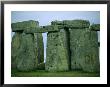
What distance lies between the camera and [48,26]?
2104 mm

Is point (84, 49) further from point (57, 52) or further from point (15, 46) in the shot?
point (15, 46)

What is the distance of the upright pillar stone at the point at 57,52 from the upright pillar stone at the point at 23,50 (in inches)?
2.7

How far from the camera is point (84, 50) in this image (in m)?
2.10

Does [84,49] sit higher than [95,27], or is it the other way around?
[95,27]

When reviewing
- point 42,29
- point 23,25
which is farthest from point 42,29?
point 23,25

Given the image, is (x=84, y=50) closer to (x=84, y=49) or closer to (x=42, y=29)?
(x=84, y=49)

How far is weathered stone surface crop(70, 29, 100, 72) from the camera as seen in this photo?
6.89 feet

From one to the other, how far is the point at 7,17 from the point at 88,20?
0.50m

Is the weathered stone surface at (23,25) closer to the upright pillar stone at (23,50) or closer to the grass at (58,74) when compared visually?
the upright pillar stone at (23,50)

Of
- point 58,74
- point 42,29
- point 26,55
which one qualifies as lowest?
point 58,74

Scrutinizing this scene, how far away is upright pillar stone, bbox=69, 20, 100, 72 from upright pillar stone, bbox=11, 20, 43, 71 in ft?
0.71

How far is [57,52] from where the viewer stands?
2.12 metres

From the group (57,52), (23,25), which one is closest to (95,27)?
(57,52)

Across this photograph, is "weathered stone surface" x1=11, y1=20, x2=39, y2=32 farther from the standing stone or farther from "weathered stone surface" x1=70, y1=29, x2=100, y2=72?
"weathered stone surface" x1=70, y1=29, x2=100, y2=72
